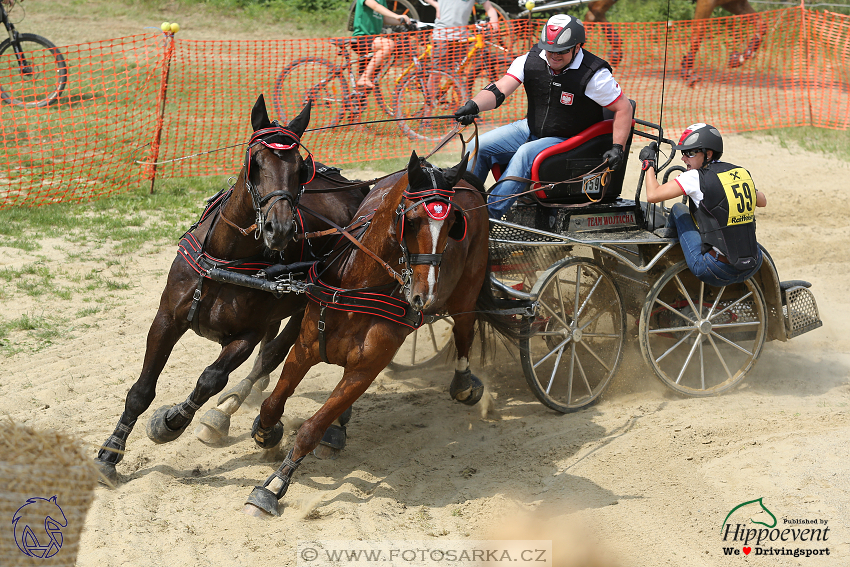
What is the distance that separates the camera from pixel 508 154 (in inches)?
217

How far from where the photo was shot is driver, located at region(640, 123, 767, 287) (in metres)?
4.86

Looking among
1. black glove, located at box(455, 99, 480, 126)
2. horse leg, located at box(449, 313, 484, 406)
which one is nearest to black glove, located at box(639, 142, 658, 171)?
black glove, located at box(455, 99, 480, 126)

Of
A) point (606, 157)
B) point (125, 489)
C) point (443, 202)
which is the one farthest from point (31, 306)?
point (606, 157)

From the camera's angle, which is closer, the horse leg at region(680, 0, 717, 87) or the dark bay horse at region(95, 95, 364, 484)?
the dark bay horse at region(95, 95, 364, 484)

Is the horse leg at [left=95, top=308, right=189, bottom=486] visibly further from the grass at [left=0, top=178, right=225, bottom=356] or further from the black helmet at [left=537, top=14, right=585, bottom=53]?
the black helmet at [left=537, top=14, right=585, bottom=53]

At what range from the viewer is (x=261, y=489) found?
12.8ft

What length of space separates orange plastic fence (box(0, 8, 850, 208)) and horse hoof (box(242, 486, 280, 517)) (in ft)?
18.0

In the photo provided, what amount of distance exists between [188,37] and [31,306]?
960 centimetres

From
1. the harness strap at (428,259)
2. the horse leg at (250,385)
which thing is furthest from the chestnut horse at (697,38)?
the harness strap at (428,259)

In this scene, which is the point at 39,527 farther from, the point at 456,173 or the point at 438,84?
the point at 438,84

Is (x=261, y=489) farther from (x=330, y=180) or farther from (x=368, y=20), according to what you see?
(x=368, y=20)

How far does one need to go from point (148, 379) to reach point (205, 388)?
1.10 ft

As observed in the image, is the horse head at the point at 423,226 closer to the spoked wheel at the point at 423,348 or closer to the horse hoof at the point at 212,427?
the horse hoof at the point at 212,427

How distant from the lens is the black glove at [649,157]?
15.9 ft
